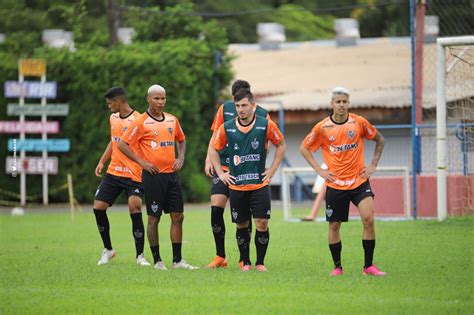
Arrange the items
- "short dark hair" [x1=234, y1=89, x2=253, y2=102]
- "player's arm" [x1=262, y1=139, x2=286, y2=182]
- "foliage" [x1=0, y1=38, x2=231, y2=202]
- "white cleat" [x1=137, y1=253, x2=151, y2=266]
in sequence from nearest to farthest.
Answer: "short dark hair" [x1=234, y1=89, x2=253, y2=102], "player's arm" [x1=262, y1=139, x2=286, y2=182], "white cleat" [x1=137, y1=253, x2=151, y2=266], "foliage" [x1=0, y1=38, x2=231, y2=202]

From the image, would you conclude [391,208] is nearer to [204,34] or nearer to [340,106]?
[340,106]

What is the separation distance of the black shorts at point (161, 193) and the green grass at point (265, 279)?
0.83 m

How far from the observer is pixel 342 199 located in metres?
12.5

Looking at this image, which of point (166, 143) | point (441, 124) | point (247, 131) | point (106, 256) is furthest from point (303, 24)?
point (247, 131)

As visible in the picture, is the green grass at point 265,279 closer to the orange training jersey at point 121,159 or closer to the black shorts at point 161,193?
the black shorts at point 161,193

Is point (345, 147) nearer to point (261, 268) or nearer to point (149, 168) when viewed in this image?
point (261, 268)

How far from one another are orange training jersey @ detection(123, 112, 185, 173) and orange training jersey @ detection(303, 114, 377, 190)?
7.00 ft

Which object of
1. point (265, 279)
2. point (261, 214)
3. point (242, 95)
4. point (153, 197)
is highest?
point (242, 95)

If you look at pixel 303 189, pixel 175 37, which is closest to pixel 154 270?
pixel 303 189

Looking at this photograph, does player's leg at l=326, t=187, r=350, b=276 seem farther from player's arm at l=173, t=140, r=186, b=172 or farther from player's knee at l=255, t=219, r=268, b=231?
player's arm at l=173, t=140, r=186, b=172

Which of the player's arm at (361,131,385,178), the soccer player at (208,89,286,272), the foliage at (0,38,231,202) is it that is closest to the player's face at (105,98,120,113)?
the soccer player at (208,89,286,272)

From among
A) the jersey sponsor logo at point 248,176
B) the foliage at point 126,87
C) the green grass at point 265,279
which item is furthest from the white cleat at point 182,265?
the foliage at point 126,87

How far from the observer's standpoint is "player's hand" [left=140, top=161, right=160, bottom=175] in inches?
533

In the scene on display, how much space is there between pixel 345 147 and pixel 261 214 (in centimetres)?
143
